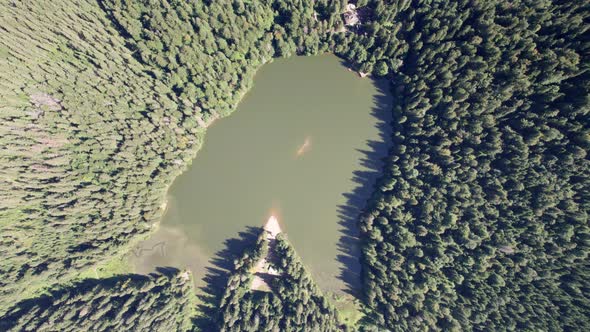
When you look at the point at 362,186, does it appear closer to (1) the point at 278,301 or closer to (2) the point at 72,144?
(1) the point at 278,301

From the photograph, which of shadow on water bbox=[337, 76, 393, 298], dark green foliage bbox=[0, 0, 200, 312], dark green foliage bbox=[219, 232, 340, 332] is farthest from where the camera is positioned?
shadow on water bbox=[337, 76, 393, 298]

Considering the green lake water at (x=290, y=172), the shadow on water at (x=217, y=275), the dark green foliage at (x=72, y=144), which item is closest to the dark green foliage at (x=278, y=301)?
the shadow on water at (x=217, y=275)

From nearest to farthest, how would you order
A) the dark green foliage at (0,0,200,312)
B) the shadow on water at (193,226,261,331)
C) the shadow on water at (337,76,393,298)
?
the dark green foliage at (0,0,200,312) < the shadow on water at (193,226,261,331) < the shadow on water at (337,76,393,298)

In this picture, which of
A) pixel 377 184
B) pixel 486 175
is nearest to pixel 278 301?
pixel 377 184

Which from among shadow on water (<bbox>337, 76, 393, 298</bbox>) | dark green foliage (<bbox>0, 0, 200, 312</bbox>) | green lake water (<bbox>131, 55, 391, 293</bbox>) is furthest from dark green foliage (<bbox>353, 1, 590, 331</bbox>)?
dark green foliage (<bbox>0, 0, 200, 312</bbox>)

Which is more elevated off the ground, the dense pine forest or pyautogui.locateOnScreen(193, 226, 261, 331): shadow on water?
the dense pine forest

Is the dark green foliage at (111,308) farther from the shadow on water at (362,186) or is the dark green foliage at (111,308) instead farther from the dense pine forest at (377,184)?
the shadow on water at (362,186)

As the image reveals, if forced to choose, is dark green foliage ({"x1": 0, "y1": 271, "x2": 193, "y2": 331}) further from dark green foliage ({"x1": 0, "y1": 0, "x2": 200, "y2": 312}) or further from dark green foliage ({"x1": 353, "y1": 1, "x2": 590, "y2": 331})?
dark green foliage ({"x1": 353, "y1": 1, "x2": 590, "y2": 331})
